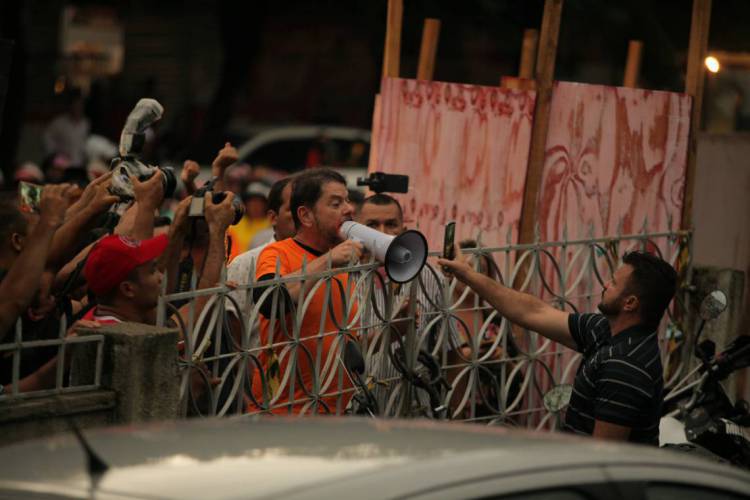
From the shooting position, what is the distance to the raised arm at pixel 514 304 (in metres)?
6.48

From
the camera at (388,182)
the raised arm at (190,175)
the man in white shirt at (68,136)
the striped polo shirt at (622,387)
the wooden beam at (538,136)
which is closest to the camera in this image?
the striped polo shirt at (622,387)

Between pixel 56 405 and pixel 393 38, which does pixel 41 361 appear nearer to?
pixel 56 405

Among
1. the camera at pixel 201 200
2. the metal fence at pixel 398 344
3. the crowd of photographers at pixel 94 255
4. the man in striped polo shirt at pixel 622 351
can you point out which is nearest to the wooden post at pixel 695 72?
the metal fence at pixel 398 344

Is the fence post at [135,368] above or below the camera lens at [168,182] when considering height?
below

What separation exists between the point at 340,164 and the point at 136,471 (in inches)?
756

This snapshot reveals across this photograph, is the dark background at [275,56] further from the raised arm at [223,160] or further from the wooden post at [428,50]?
the raised arm at [223,160]

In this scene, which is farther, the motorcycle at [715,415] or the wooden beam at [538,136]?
the wooden beam at [538,136]

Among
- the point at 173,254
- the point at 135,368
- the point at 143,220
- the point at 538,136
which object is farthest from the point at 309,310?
the point at 538,136

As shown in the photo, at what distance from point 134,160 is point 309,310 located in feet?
3.48

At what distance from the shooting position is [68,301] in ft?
20.6

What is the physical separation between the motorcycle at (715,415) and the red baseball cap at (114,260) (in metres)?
2.73

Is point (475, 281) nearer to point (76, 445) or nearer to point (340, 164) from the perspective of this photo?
point (76, 445)

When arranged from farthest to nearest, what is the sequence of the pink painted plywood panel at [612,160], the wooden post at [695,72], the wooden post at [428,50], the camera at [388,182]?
the wooden post at [428,50] → the wooden post at [695,72] → the pink painted plywood panel at [612,160] → the camera at [388,182]

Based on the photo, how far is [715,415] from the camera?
7109 millimetres
